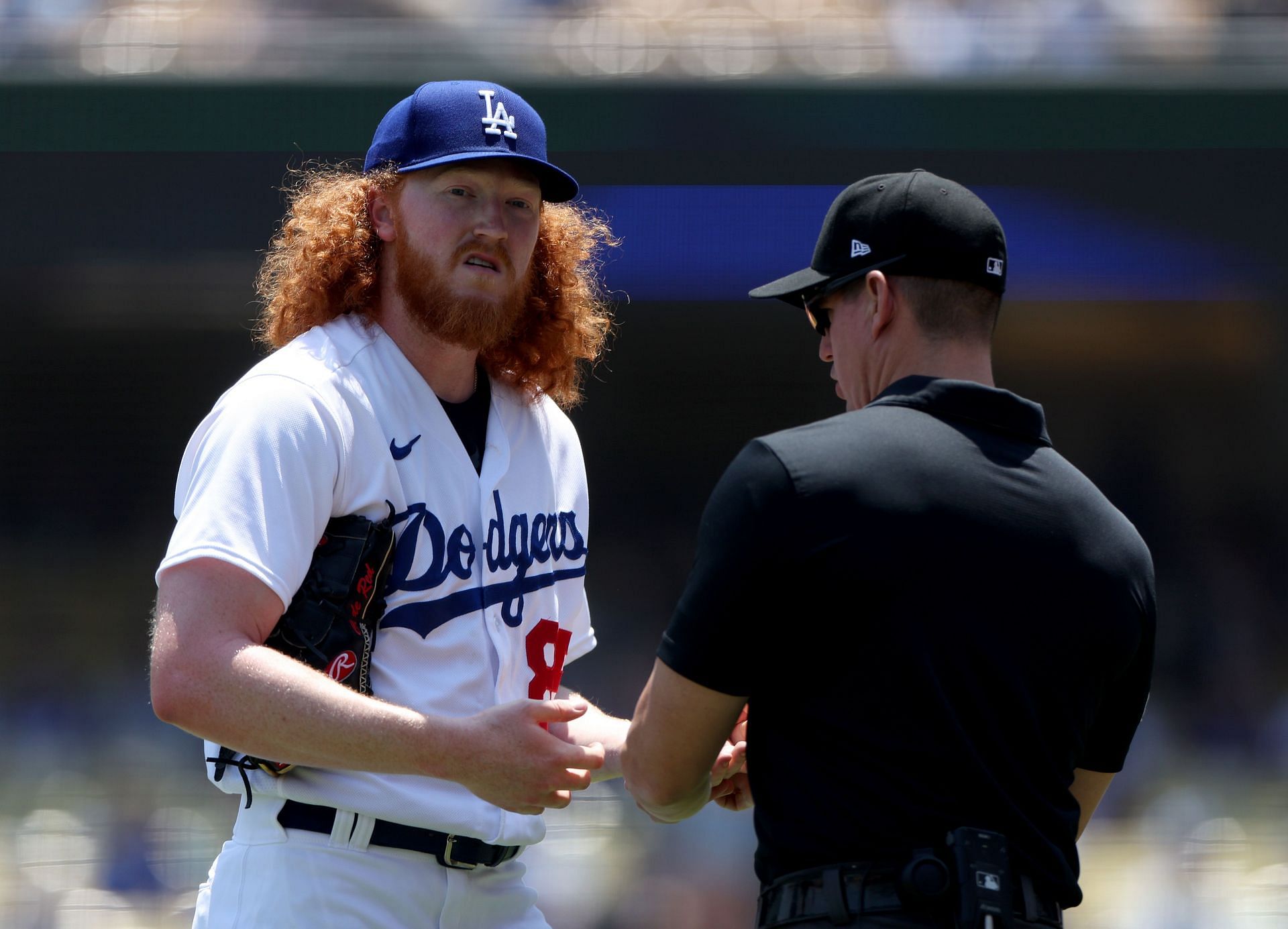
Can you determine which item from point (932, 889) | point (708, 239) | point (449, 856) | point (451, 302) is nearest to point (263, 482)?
point (451, 302)

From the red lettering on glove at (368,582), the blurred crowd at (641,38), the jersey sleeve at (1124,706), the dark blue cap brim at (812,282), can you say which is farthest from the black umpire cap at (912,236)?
the blurred crowd at (641,38)

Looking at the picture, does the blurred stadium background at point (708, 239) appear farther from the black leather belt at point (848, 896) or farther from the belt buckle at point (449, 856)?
the black leather belt at point (848, 896)

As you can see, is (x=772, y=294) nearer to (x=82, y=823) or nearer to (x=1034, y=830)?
(x=1034, y=830)

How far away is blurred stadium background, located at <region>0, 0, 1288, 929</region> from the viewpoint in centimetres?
413

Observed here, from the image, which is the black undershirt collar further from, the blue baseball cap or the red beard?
the blue baseball cap

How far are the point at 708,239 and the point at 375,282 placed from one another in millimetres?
2444

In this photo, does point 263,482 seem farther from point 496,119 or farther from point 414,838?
point 496,119

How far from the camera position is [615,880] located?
13.4 ft

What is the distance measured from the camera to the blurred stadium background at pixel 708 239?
4.13 m

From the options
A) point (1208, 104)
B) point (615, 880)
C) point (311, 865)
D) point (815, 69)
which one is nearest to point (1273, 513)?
point (1208, 104)

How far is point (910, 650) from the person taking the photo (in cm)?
131

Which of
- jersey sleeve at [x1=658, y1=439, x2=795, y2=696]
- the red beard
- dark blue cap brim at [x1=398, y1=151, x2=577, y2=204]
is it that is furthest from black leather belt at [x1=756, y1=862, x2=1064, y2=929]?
dark blue cap brim at [x1=398, y1=151, x2=577, y2=204]

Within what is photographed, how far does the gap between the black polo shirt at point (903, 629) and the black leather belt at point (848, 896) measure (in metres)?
0.02

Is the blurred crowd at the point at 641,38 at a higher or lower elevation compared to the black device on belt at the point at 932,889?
higher
